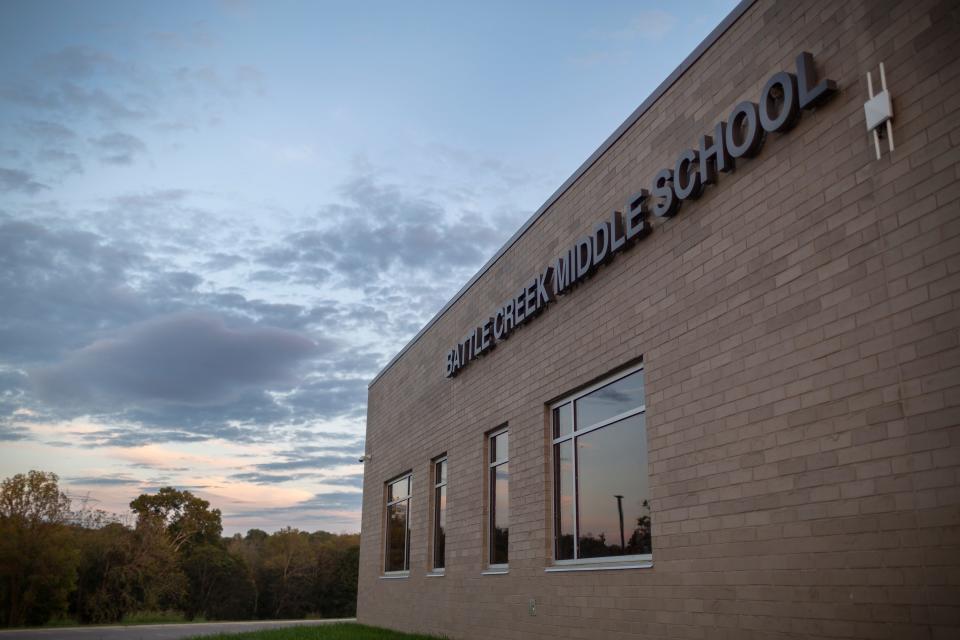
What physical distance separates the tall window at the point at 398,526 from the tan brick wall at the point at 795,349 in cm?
722

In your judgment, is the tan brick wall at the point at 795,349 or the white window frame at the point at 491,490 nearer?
the tan brick wall at the point at 795,349

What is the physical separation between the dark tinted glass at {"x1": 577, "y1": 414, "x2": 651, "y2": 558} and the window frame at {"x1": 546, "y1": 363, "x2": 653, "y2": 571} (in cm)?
6

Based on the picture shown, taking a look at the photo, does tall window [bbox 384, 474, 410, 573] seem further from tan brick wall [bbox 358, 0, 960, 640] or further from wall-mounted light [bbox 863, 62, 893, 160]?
wall-mounted light [bbox 863, 62, 893, 160]

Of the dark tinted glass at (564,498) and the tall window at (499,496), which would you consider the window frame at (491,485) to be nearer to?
the tall window at (499,496)

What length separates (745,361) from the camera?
664 cm

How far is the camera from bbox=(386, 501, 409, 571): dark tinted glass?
16922mm

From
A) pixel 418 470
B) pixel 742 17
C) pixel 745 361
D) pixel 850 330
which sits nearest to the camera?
pixel 850 330

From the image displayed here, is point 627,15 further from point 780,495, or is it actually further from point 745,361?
point 780,495

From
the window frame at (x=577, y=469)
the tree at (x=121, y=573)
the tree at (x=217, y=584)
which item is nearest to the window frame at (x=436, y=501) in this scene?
the window frame at (x=577, y=469)

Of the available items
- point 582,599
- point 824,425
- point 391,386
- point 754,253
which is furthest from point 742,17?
point 391,386

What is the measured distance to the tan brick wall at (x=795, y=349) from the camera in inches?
197

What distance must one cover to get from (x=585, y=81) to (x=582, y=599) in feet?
29.6

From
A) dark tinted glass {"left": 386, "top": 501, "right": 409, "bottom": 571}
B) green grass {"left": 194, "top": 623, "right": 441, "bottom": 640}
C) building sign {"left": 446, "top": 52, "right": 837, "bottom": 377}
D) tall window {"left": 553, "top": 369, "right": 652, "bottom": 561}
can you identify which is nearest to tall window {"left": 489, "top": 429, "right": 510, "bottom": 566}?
tall window {"left": 553, "top": 369, "right": 652, "bottom": 561}

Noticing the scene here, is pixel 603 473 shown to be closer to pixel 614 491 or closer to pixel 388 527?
pixel 614 491
